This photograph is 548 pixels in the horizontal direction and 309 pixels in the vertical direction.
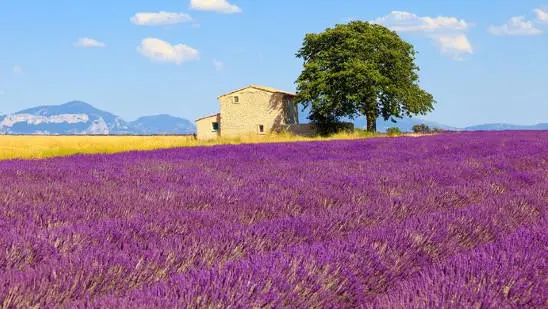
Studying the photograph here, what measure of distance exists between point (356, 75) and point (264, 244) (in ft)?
118

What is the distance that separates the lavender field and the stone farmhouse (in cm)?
3797

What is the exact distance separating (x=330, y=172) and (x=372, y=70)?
32895 millimetres

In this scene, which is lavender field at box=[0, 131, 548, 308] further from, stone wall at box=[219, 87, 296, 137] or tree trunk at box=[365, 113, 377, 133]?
stone wall at box=[219, 87, 296, 137]

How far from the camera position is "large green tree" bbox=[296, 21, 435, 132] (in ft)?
130

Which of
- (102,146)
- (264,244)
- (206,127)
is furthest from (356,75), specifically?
(264,244)

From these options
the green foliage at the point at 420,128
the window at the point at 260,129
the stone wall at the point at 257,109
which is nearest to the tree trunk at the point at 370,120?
the green foliage at the point at 420,128

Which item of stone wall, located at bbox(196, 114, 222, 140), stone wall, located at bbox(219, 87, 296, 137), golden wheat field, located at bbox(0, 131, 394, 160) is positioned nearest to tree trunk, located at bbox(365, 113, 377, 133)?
stone wall, located at bbox(219, 87, 296, 137)

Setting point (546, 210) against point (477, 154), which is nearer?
point (546, 210)

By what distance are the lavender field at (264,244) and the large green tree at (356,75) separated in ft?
111

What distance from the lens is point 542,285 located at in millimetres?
2455

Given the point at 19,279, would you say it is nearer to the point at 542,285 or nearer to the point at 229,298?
the point at 229,298

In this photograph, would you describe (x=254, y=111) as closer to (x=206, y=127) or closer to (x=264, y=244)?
(x=206, y=127)

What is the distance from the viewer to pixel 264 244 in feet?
10.7

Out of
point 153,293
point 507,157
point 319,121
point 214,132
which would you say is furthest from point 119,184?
point 214,132
